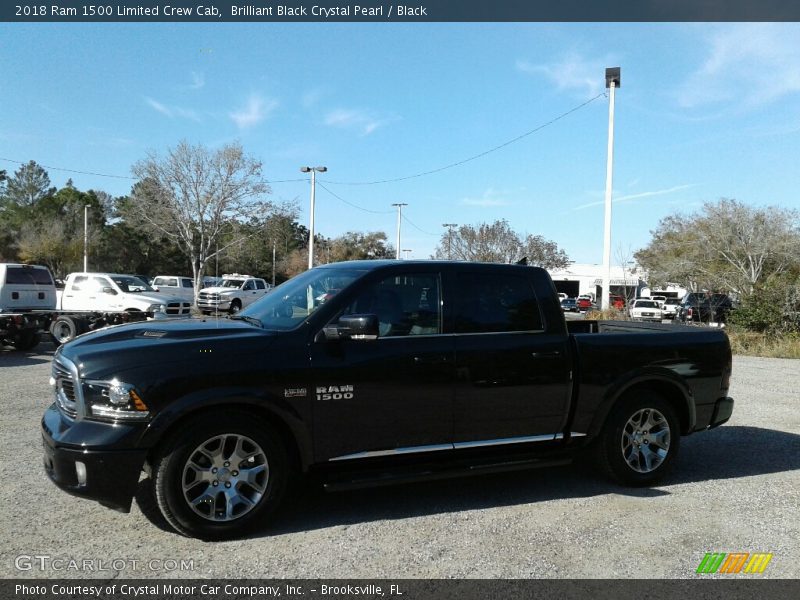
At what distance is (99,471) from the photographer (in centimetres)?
377

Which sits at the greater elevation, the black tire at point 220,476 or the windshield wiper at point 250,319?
the windshield wiper at point 250,319

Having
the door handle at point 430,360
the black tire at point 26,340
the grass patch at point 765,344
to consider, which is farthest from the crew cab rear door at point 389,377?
the grass patch at point 765,344

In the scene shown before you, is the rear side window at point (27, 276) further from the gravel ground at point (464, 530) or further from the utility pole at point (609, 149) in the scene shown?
the utility pole at point (609, 149)

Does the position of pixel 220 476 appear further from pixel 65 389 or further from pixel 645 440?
pixel 645 440

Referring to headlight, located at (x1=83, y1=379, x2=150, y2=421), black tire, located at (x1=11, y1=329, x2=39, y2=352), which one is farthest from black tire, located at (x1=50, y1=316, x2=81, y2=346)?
headlight, located at (x1=83, y1=379, x2=150, y2=421)

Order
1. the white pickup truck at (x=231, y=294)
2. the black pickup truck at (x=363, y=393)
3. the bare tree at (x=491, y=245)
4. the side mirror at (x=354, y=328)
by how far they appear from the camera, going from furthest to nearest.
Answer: the bare tree at (x=491, y=245)
the white pickup truck at (x=231, y=294)
the side mirror at (x=354, y=328)
the black pickup truck at (x=363, y=393)

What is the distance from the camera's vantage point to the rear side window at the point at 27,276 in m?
15.8

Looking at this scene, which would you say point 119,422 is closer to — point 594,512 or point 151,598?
point 151,598

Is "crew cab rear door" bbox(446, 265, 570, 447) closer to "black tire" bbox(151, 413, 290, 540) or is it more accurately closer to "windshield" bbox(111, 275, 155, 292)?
"black tire" bbox(151, 413, 290, 540)

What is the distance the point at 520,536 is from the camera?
426 centimetres

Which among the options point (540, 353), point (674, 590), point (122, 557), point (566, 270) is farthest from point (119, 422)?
point (566, 270)

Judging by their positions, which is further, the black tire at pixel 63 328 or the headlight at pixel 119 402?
the black tire at pixel 63 328

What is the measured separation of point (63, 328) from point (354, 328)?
44.6 ft

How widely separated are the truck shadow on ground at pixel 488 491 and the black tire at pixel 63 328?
455 inches
